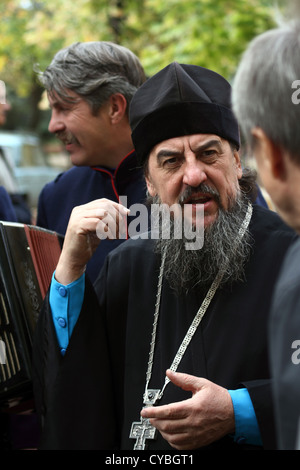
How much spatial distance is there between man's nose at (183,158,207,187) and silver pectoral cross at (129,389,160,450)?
822 mm

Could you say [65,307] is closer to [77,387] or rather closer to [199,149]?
[77,387]

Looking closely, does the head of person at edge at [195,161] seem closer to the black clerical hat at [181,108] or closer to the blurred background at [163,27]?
the black clerical hat at [181,108]

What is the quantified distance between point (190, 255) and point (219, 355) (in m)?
0.48

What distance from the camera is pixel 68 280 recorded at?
2.62 m

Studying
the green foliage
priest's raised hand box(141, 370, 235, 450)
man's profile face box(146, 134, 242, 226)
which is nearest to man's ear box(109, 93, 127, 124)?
man's profile face box(146, 134, 242, 226)

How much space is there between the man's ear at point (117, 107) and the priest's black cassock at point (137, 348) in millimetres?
1094

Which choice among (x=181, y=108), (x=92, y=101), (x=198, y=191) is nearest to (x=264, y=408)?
(x=198, y=191)

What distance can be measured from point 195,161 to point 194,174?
0.20ft

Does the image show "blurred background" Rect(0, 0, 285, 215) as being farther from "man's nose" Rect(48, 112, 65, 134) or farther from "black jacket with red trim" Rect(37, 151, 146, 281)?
"black jacket with red trim" Rect(37, 151, 146, 281)

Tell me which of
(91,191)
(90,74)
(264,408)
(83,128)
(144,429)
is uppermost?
(90,74)

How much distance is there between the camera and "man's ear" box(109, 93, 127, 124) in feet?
11.6

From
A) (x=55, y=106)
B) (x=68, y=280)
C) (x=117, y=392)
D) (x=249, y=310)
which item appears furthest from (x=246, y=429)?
(x=55, y=106)

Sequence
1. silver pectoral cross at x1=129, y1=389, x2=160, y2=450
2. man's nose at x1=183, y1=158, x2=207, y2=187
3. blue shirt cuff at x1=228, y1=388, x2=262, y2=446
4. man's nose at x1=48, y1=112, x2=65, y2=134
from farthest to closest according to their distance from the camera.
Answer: man's nose at x1=48, y1=112, x2=65, y2=134 < man's nose at x1=183, y1=158, x2=207, y2=187 < silver pectoral cross at x1=129, y1=389, x2=160, y2=450 < blue shirt cuff at x1=228, y1=388, x2=262, y2=446

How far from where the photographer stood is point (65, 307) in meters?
2.61
